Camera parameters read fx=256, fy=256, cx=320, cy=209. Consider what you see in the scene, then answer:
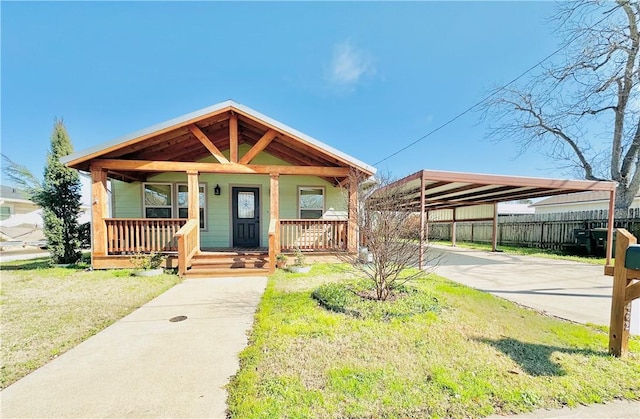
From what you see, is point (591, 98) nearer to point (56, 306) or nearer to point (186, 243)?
point (186, 243)

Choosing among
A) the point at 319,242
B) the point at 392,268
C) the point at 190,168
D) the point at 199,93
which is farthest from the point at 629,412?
the point at 199,93

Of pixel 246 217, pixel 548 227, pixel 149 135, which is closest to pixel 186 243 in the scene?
pixel 149 135

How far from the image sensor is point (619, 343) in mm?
2701

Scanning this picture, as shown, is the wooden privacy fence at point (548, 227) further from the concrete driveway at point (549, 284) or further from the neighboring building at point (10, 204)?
the neighboring building at point (10, 204)

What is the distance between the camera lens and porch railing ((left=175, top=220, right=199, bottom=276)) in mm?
6328

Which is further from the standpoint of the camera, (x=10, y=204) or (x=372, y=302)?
(x=10, y=204)

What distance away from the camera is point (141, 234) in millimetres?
7238

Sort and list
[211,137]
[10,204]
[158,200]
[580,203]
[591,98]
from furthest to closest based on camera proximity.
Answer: [10,204] < [580,203] < [591,98] < [158,200] < [211,137]

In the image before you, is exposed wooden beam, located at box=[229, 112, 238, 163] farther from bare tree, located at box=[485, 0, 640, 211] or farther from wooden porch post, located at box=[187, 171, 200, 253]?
bare tree, located at box=[485, 0, 640, 211]

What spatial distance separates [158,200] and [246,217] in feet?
10.1

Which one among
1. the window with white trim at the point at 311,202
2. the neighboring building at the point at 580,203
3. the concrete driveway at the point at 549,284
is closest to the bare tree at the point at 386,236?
the concrete driveway at the point at 549,284

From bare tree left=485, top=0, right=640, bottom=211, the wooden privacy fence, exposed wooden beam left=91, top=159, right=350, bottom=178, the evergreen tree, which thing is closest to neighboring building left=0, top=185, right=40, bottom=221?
the evergreen tree

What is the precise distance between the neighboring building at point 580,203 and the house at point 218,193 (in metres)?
20.5

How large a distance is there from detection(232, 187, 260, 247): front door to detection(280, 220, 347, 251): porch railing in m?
1.79
